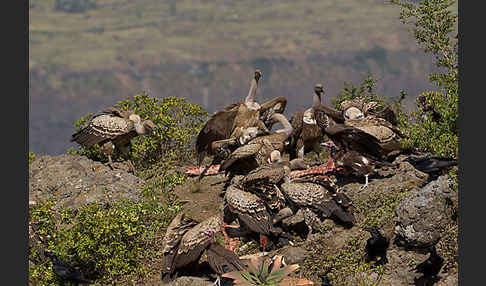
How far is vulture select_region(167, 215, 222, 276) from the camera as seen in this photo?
10.3 m

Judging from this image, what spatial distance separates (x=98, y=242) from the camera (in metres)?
11.1

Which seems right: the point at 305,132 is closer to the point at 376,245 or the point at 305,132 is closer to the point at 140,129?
the point at 140,129

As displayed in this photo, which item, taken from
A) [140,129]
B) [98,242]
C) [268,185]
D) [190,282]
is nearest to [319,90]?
[268,185]

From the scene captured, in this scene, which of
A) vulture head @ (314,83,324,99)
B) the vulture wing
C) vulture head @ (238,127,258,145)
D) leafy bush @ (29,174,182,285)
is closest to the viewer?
leafy bush @ (29,174,182,285)

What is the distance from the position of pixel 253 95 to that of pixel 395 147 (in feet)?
13.7

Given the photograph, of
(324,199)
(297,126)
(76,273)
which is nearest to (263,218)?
(324,199)

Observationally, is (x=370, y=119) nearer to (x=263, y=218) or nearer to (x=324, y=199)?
(x=324, y=199)

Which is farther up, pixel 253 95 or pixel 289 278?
pixel 253 95

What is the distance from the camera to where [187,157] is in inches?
711

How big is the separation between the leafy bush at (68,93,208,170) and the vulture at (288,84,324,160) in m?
3.31

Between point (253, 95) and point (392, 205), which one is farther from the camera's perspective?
point (253, 95)

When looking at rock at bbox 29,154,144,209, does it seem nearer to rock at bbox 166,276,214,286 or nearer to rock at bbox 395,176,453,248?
rock at bbox 166,276,214,286

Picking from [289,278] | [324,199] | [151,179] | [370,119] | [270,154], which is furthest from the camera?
[151,179]

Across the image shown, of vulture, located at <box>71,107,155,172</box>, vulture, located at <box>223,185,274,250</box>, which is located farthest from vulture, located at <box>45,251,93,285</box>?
vulture, located at <box>71,107,155,172</box>
